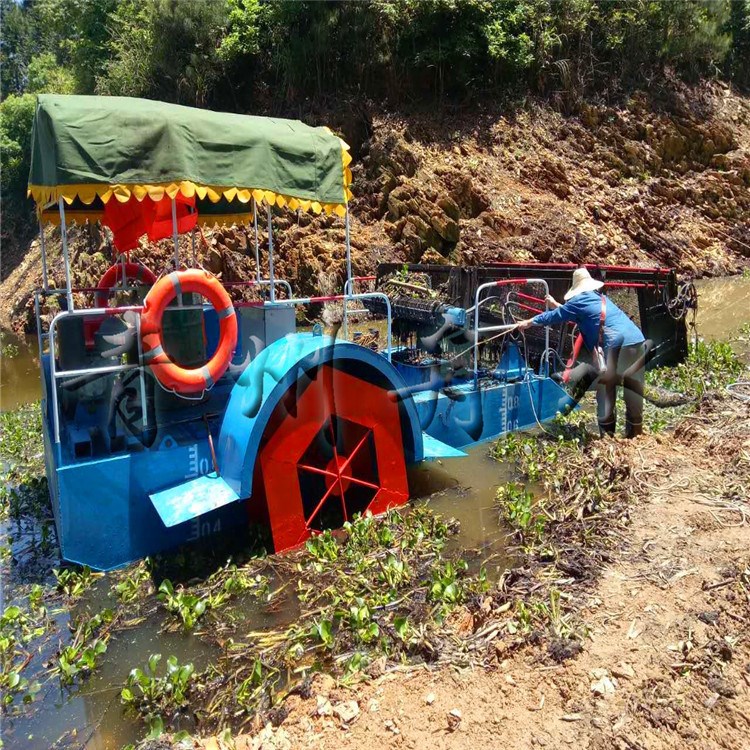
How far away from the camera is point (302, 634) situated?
3.89 metres

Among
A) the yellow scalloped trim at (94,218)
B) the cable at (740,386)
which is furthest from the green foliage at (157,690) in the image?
the cable at (740,386)

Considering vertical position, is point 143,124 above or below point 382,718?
above

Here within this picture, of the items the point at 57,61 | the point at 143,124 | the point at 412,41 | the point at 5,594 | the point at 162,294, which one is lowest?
the point at 5,594

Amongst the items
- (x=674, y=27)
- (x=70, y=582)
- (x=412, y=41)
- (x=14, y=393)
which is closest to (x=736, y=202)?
(x=674, y=27)

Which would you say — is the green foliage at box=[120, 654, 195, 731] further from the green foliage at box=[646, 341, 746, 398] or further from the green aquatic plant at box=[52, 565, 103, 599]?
the green foliage at box=[646, 341, 746, 398]

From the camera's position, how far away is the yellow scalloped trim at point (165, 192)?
4250mm

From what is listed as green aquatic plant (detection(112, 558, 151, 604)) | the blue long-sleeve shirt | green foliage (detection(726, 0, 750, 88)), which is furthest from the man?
green foliage (detection(726, 0, 750, 88))

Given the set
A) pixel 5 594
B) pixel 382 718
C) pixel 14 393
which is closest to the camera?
pixel 382 718

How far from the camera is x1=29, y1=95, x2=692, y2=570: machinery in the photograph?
14.4ft

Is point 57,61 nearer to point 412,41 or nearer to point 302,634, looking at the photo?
point 412,41

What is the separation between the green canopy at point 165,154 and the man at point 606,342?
2677 millimetres

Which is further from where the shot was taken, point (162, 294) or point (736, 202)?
point (736, 202)

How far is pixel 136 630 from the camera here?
4.18m

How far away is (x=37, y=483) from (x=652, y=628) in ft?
19.4
